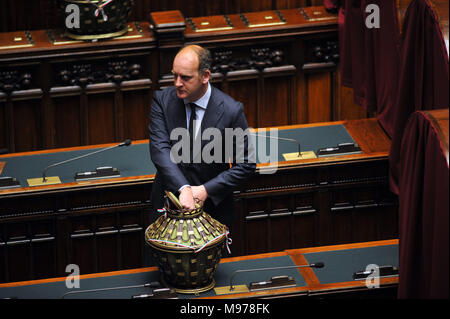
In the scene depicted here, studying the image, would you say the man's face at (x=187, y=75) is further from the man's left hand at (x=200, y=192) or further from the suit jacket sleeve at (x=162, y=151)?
the man's left hand at (x=200, y=192)

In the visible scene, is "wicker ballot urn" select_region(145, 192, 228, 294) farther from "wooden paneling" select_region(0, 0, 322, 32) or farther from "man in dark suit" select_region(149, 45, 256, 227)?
"wooden paneling" select_region(0, 0, 322, 32)

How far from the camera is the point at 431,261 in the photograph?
4.45m

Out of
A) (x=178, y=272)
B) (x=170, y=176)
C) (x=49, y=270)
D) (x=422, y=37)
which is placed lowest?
(x=49, y=270)

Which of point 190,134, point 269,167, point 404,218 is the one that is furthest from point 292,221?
point 404,218

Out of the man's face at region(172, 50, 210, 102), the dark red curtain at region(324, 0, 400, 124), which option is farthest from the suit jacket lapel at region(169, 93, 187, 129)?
the dark red curtain at region(324, 0, 400, 124)

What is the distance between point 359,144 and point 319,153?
316 mm

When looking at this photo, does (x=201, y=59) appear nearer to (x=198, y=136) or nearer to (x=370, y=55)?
(x=198, y=136)

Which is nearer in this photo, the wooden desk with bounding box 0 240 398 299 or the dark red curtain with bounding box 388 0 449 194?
the wooden desk with bounding box 0 240 398 299

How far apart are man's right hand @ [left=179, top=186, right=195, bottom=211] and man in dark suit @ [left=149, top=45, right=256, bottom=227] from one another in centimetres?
9

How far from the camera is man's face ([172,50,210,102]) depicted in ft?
16.5

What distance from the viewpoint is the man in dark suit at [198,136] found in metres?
5.09

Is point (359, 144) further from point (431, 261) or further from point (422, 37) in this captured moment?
point (431, 261)

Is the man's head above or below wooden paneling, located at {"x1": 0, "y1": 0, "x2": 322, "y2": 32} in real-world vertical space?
below

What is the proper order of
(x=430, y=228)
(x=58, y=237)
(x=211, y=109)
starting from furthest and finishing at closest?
(x=58, y=237) < (x=211, y=109) < (x=430, y=228)
